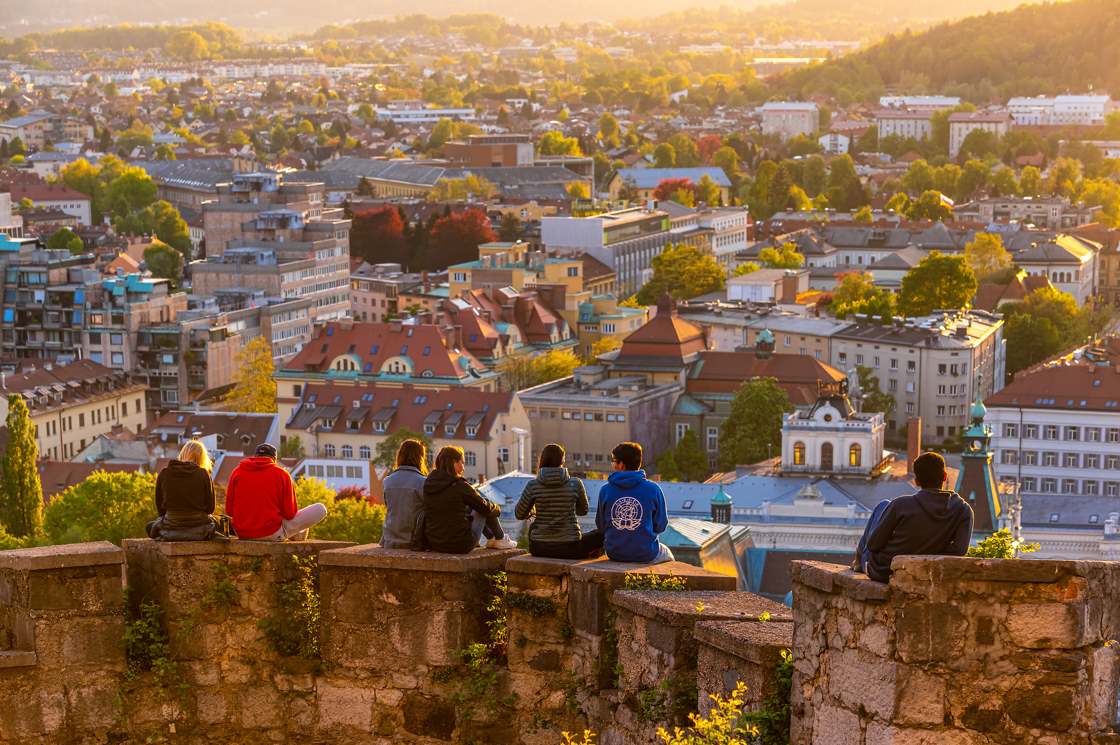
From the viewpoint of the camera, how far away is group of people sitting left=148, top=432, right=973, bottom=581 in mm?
9922

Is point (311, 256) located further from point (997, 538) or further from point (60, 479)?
point (997, 538)

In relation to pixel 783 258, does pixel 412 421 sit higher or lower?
higher

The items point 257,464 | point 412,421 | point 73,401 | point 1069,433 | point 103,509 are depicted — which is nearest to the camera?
point 257,464

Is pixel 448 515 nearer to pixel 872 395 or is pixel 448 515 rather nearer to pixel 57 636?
pixel 57 636

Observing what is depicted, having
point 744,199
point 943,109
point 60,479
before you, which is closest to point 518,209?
point 744,199

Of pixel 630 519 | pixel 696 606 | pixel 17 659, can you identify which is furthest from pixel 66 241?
pixel 696 606

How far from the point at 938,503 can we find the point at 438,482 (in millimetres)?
2692

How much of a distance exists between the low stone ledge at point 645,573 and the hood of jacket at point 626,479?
360 mm

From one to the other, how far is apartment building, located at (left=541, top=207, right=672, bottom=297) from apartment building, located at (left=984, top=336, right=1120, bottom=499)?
38530mm

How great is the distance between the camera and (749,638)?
8.62m

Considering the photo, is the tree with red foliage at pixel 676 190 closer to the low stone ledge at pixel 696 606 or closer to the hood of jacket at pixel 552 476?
the hood of jacket at pixel 552 476

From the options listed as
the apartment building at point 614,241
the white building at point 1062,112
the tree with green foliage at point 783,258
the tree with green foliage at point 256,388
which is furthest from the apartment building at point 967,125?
the tree with green foliage at point 256,388

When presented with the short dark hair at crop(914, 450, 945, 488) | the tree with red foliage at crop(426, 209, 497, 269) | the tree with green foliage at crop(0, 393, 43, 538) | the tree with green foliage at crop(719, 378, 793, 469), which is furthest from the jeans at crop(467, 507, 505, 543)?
the tree with red foliage at crop(426, 209, 497, 269)

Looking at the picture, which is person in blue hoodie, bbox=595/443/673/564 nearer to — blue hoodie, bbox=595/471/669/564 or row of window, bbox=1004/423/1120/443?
blue hoodie, bbox=595/471/669/564
